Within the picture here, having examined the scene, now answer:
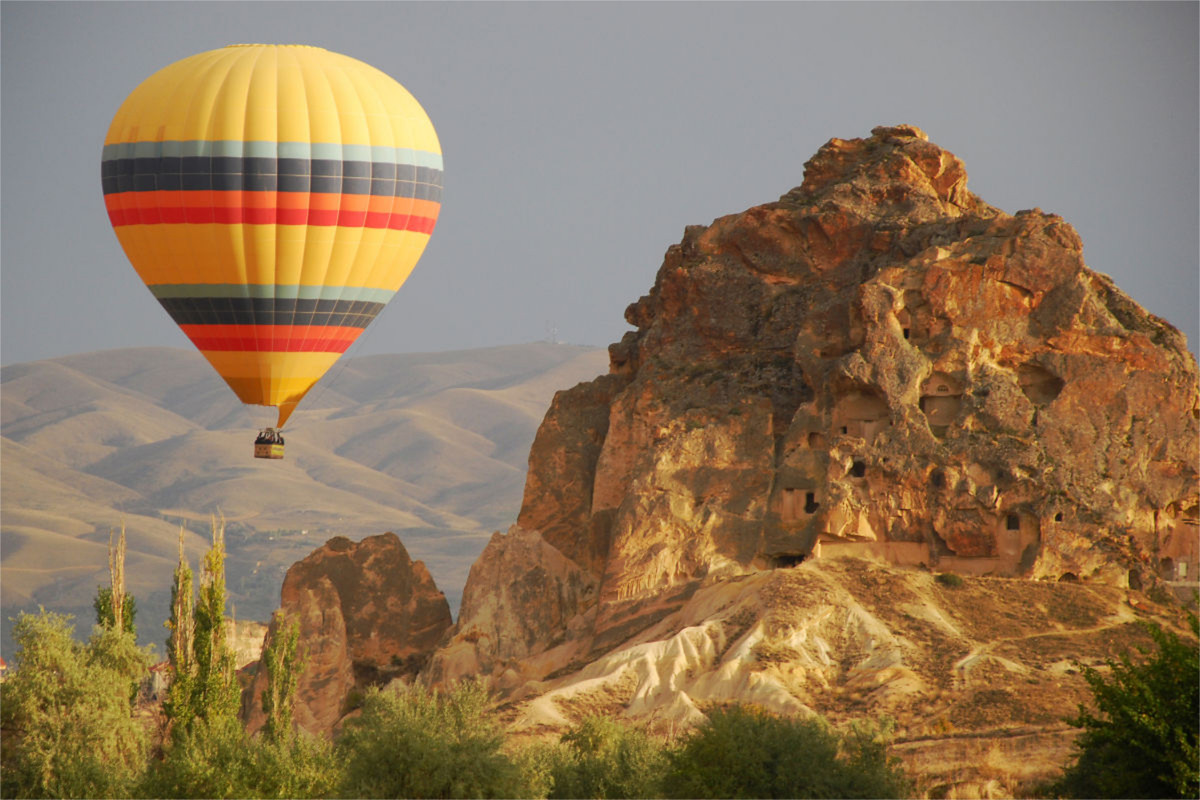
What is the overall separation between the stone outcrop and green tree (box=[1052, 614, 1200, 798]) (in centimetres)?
3183

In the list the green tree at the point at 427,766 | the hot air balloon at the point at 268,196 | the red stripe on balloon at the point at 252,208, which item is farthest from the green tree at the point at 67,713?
the red stripe on balloon at the point at 252,208

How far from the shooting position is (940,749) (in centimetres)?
5022

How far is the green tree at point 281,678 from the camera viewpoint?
181ft

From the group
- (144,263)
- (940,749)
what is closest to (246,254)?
(144,263)

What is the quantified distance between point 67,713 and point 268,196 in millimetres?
15405

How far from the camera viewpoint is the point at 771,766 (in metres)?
44.5

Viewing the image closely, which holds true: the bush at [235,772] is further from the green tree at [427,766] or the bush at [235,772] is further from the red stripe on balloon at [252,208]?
the red stripe on balloon at [252,208]

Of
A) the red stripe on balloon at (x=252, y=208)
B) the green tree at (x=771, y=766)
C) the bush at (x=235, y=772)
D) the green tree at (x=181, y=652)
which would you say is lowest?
the bush at (x=235, y=772)

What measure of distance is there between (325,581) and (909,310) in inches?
934

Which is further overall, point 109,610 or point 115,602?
point 109,610

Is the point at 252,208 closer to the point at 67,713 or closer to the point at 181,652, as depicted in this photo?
the point at 181,652

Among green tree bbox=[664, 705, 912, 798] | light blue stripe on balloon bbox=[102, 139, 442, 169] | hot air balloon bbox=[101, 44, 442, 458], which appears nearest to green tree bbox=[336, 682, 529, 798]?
green tree bbox=[664, 705, 912, 798]

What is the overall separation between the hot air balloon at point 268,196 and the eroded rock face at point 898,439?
471 inches

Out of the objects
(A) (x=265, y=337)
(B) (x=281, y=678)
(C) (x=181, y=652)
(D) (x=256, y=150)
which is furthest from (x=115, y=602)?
(D) (x=256, y=150)
